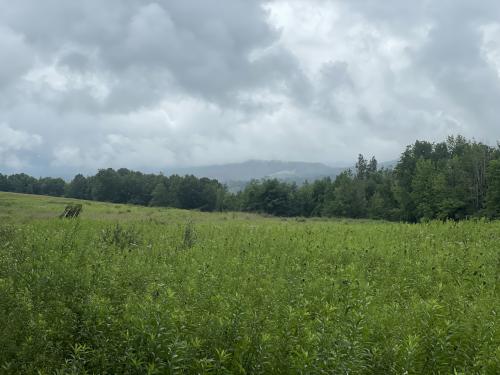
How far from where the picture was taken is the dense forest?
61688 mm

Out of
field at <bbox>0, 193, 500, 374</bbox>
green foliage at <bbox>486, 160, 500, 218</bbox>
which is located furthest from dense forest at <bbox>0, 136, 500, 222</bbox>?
field at <bbox>0, 193, 500, 374</bbox>

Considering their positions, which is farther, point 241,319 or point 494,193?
point 494,193

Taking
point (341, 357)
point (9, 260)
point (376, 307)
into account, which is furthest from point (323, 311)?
point (9, 260)

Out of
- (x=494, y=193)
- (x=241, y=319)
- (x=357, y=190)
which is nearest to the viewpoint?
(x=241, y=319)

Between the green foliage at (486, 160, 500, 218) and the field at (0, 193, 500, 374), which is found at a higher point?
the green foliage at (486, 160, 500, 218)

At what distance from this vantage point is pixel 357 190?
84.9 metres

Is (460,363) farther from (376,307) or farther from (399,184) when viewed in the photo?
(399,184)

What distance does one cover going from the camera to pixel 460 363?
4.84m

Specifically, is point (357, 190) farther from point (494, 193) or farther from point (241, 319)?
point (241, 319)

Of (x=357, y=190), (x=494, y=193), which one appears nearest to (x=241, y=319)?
(x=494, y=193)

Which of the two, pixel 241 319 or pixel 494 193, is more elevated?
pixel 494 193

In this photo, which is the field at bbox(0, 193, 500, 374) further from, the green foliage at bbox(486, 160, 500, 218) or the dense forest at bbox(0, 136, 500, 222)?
the green foliage at bbox(486, 160, 500, 218)

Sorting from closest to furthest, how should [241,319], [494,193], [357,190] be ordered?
[241,319] → [494,193] → [357,190]

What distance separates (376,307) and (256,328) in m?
2.46
